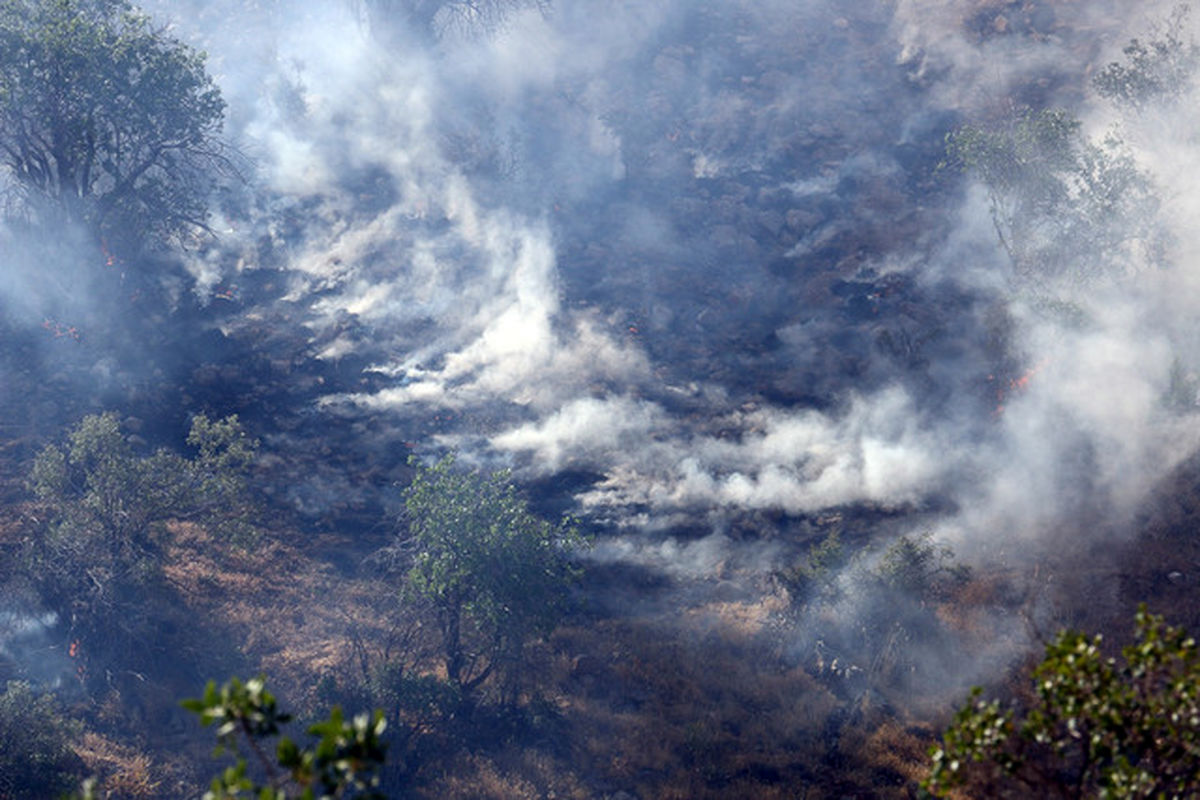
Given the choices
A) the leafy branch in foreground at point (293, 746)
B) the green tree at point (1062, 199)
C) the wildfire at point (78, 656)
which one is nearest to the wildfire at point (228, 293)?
the wildfire at point (78, 656)

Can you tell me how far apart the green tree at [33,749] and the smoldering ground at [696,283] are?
626 cm

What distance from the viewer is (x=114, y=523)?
45.9ft

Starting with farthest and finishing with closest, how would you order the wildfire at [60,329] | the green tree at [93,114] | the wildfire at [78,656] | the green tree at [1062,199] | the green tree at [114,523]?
the wildfire at [60,329] < the green tree at [93,114] < the green tree at [1062,199] < the green tree at [114,523] < the wildfire at [78,656]

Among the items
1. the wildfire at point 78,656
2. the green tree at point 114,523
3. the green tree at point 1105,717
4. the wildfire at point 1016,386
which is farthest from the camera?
the wildfire at point 1016,386

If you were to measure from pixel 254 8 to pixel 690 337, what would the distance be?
30.1m

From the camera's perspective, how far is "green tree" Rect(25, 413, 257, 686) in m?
13.7

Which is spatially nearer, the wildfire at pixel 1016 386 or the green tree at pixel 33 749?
the green tree at pixel 33 749

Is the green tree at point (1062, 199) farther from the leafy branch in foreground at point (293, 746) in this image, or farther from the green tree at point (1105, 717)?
the leafy branch in foreground at point (293, 746)

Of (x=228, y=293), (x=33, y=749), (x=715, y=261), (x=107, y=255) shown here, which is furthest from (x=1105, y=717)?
(x=107, y=255)

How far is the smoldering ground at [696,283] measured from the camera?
52.6ft

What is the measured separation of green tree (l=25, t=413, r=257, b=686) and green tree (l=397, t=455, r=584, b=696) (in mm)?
3775

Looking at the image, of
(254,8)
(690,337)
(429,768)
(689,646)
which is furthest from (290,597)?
(254,8)

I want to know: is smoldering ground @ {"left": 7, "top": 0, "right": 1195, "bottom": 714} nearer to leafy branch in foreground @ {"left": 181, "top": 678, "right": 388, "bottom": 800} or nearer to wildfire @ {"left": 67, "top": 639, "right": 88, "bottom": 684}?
wildfire @ {"left": 67, "top": 639, "right": 88, "bottom": 684}

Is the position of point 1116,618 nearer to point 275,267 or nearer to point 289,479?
point 289,479
